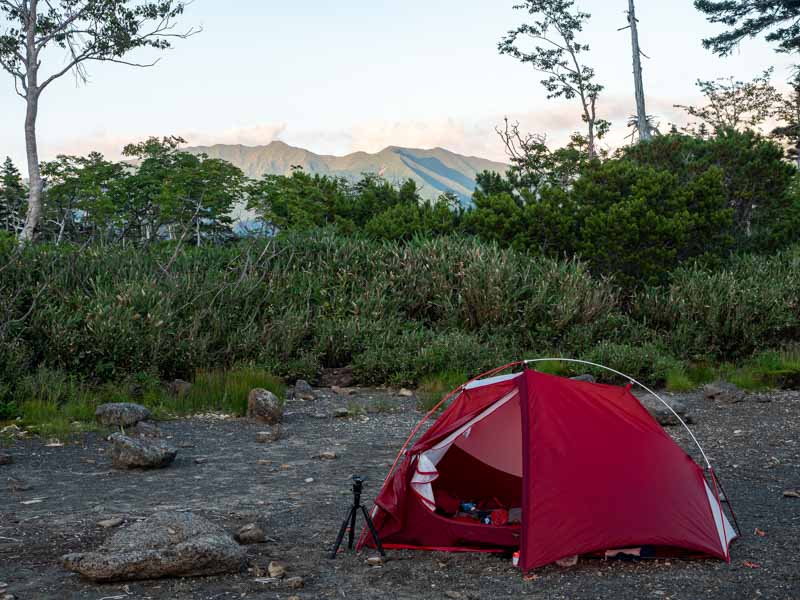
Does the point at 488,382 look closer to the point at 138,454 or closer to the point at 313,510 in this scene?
the point at 313,510

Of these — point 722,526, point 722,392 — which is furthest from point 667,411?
point 722,526

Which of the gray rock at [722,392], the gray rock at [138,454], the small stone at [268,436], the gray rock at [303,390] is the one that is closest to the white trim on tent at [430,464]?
the gray rock at [138,454]

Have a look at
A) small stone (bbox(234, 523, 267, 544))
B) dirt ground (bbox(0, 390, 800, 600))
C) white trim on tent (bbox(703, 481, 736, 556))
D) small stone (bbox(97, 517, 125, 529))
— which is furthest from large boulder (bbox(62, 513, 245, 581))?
white trim on tent (bbox(703, 481, 736, 556))

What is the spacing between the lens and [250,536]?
233 inches

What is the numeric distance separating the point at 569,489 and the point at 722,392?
761 cm

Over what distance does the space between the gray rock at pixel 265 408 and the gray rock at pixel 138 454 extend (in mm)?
2410

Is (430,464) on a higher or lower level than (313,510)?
higher

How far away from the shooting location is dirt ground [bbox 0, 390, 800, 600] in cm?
507

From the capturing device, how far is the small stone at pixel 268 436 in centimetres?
986

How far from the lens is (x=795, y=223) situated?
19.3 meters

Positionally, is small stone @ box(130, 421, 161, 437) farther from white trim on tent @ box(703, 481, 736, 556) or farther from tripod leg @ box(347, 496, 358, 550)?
white trim on tent @ box(703, 481, 736, 556)

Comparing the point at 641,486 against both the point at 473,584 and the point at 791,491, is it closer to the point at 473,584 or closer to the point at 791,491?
the point at 473,584

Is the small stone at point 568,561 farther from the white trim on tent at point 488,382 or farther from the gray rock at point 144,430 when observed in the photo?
the gray rock at point 144,430

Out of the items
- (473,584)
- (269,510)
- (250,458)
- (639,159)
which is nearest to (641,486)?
(473,584)
